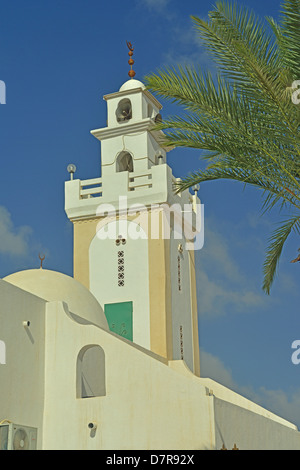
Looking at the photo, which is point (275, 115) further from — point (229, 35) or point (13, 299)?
point (13, 299)

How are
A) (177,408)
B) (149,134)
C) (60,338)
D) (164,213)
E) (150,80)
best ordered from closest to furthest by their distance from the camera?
(150,80)
(177,408)
(60,338)
(164,213)
(149,134)

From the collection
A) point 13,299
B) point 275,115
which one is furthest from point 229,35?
point 13,299

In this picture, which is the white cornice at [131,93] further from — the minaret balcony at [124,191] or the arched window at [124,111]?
the minaret balcony at [124,191]

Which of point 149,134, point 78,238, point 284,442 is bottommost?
point 284,442

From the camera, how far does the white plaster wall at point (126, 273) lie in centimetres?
2280

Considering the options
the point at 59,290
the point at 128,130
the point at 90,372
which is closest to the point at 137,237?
the point at 128,130

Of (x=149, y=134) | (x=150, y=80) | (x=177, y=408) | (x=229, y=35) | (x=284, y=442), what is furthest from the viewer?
(x=149, y=134)

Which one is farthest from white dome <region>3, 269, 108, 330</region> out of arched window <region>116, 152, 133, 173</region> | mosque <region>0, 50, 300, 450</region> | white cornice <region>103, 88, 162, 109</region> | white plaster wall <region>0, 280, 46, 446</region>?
white cornice <region>103, 88, 162, 109</region>

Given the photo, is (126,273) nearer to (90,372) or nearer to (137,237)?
(137,237)

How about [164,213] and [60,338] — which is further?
[164,213]

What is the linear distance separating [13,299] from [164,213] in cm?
1043

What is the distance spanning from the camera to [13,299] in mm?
13742

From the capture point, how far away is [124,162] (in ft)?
85.0

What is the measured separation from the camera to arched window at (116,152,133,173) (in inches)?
997
